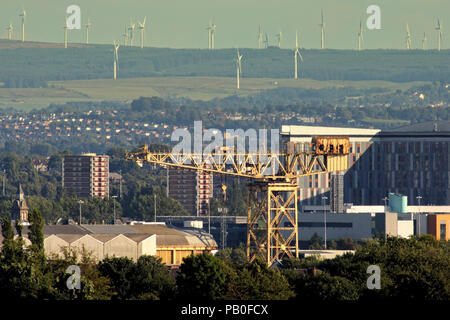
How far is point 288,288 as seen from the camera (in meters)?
156

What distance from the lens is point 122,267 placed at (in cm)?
17312
